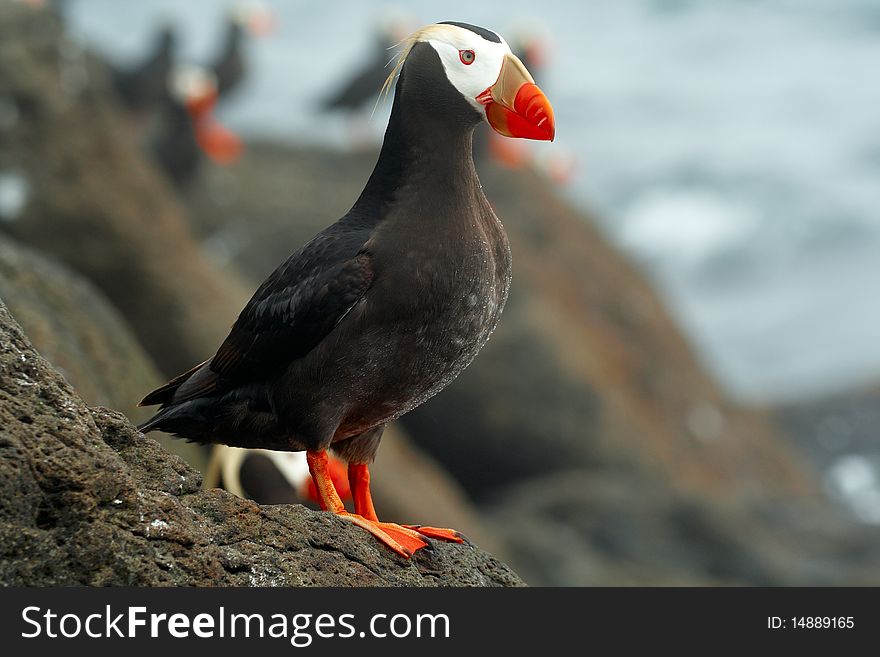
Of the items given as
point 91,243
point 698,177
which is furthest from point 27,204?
point 698,177

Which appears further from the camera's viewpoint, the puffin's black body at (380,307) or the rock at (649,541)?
the rock at (649,541)

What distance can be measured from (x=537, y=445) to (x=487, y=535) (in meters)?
2.82

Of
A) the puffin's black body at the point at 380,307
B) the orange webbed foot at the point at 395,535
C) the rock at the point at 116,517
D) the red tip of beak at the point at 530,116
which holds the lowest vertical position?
the rock at the point at 116,517

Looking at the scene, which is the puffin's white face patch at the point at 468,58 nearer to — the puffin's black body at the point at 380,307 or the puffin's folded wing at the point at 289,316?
the puffin's black body at the point at 380,307

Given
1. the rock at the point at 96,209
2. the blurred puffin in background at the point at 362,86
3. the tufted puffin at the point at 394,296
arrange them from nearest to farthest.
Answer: the tufted puffin at the point at 394,296
the rock at the point at 96,209
the blurred puffin in background at the point at 362,86

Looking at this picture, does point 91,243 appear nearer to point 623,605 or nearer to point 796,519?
point 623,605

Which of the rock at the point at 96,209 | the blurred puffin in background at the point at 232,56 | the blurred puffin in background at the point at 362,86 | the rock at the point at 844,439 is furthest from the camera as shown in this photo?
the blurred puffin in background at the point at 232,56

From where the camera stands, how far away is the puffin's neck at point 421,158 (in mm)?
4598

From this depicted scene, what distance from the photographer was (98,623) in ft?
10.7

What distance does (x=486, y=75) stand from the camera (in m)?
4.48

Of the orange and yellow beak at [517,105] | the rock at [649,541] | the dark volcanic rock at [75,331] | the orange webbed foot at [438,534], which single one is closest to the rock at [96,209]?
the dark volcanic rock at [75,331]

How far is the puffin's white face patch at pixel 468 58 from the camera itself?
4480 mm

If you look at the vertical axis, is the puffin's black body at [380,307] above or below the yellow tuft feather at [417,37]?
below

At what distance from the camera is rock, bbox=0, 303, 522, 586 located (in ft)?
11.1
